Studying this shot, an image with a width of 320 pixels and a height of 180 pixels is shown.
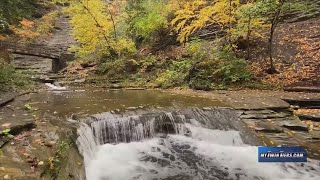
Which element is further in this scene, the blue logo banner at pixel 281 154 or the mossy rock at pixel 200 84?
the mossy rock at pixel 200 84

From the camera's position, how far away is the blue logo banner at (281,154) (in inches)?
248

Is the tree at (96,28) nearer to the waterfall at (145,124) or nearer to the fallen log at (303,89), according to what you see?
the fallen log at (303,89)

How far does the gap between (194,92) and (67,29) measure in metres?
25.9

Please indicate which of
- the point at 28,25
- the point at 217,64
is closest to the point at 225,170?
the point at 217,64

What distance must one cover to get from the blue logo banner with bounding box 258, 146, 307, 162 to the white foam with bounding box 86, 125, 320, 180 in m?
0.11

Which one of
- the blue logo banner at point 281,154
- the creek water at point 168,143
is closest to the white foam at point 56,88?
the creek water at point 168,143

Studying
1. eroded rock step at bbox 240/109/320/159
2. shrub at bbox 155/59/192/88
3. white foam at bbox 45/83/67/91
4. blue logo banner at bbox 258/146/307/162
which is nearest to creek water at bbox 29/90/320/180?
blue logo banner at bbox 258/146/307/162

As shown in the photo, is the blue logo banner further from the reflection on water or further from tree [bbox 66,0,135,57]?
tree [bbox 66,0,135,57]

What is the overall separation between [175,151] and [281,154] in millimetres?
2388

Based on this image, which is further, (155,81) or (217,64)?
(155,81)

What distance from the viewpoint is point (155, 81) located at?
14.6 m

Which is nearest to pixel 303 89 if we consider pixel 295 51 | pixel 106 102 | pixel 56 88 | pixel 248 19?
pixel 295 51

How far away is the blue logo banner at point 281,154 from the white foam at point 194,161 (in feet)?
0.38

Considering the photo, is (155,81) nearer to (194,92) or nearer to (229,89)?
(194,92)
